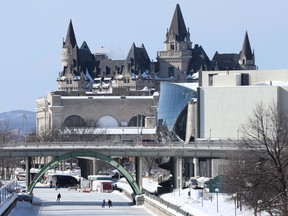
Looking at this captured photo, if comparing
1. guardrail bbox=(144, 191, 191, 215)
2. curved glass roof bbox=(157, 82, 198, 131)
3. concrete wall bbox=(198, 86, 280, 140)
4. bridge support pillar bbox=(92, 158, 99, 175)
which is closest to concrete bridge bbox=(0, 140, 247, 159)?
guardrail bbox=(144, 191, 191, 215)

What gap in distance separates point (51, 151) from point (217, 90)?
3704 centimetres

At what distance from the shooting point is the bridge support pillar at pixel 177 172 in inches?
4031

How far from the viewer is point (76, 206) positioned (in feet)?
338

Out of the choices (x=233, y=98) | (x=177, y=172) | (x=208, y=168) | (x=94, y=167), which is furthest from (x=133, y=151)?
(x=94, y=167)

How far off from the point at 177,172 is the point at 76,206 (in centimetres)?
697

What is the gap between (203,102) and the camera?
5527 inches

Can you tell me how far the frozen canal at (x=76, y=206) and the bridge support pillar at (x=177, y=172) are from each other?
3.24 m

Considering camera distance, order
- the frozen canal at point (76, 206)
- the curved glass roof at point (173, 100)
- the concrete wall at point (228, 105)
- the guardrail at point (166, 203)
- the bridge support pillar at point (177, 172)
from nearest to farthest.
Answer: the guardrail at point (166, 203)
the frozen canal at point (76, 206)
the bridge support pillar at point (177, 172)
the concrete wall at point (228, 105)
the curved glass roof at point (173, 100)

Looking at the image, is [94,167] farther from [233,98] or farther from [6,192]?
[6,192]

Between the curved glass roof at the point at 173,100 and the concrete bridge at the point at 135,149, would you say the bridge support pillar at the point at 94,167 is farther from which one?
the concrete bridge at the point at 135,149

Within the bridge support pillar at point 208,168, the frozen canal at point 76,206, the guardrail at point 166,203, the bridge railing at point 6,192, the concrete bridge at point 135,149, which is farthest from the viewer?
the bridge support pillar at point 208,168

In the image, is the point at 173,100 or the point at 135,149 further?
the point at 173,100

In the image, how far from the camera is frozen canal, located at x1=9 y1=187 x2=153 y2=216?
313 feet

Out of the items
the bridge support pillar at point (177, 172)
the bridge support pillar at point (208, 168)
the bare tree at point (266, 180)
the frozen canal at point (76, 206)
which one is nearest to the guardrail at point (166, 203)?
the frozen canal at point (76, 206)
